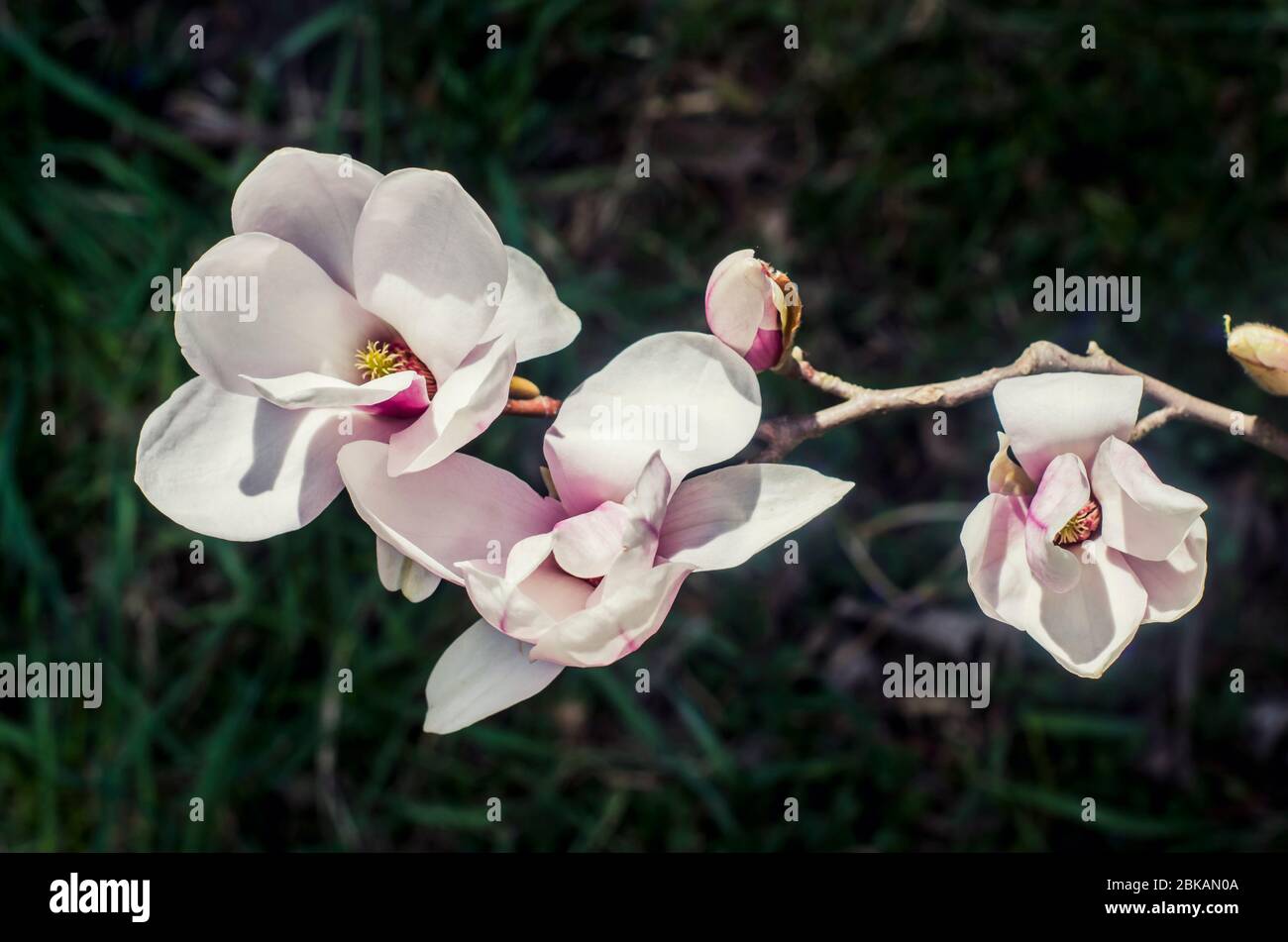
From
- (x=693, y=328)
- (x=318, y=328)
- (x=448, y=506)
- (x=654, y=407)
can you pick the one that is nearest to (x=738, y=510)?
(x=654, y=407)

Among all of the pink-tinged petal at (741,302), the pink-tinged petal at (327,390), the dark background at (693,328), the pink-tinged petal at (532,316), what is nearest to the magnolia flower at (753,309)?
the pink-tinged petal at (741,302)

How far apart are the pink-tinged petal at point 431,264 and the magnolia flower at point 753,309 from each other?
5.7 inches

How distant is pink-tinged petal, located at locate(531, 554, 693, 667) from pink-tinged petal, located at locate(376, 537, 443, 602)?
0.34ft

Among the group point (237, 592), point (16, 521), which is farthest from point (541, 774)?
point (16, 521)

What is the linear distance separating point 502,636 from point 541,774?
3.29 feet

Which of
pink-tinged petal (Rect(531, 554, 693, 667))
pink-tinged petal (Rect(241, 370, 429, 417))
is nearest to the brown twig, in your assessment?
pink-tinged petal (Rect(531, 554, 693, 667))

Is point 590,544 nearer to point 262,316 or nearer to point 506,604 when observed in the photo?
point 506,604

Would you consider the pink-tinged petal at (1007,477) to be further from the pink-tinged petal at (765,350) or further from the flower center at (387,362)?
the flower center at (387,362)

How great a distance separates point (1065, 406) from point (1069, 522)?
8 centimetres

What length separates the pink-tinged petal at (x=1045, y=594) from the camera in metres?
0.75

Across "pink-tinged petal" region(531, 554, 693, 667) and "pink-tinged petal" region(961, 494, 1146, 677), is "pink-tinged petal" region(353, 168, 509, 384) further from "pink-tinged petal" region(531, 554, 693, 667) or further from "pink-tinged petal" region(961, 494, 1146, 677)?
"pink-tinged petal" region(961, 494, 1146, 677)

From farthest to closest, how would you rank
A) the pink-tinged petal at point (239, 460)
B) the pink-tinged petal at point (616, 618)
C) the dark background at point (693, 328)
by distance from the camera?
the dark background at point (693, 328) → the pink-tinged petal at point (239, 460) → the pink-tinged petal at point (616, 618)

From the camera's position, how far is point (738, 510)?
771mm

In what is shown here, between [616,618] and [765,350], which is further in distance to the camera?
[765,350]
